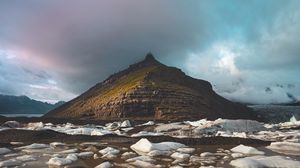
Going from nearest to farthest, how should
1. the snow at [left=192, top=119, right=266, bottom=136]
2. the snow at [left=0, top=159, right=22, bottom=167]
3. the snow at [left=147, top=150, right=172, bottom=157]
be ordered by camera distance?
the snow at [left=0, top=159, right=22, bottom=167] → the snow at [left=147, top=150, right=172, bottom=157] → the snow at [left=192, top=119, right=266, bottom=136]

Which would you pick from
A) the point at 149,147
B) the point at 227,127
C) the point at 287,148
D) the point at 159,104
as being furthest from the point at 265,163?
the point at 159,104

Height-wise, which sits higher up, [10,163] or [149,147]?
[149,147]

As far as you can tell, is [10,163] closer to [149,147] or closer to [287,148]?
[149,147]

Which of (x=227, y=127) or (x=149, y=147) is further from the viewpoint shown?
(x=227, y=127)

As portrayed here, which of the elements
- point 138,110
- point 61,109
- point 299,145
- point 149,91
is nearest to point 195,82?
point 149,91

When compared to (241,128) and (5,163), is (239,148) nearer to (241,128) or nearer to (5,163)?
(5,163)

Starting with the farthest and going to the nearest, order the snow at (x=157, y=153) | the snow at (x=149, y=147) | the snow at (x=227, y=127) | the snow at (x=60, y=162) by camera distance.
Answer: the snow at (x=227, y=127), the snow at (x=149, y=147), the snow at (x=157, y=153), the snow at (x=60, y=162)

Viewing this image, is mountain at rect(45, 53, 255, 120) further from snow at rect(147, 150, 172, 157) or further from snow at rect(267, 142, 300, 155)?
snow at rect(147, 150, 172, 157)

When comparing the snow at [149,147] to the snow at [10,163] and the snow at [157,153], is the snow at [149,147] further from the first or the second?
the snow at [10,163]

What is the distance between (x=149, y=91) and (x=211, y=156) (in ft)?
445

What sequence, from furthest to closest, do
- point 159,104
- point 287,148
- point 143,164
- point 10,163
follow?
1. point 159,104
2. point 287,148
3. point 143,164
4. point 10,163

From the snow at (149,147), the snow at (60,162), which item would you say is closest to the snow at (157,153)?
the snow at (149,147)

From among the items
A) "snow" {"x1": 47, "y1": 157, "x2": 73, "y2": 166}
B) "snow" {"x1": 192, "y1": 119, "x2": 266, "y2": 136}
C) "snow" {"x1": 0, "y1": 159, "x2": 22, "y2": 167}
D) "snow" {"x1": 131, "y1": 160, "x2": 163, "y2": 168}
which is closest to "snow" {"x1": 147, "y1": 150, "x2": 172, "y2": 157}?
"snow" {"x1": 131, "y1": 160, "x2": 163, "y2": 168}

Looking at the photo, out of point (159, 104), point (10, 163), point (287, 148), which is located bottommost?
point (10, 163)
